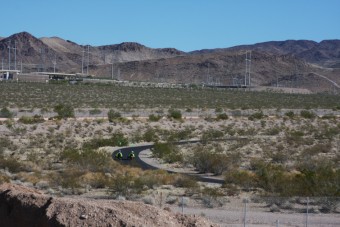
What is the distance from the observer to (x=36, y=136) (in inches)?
2098

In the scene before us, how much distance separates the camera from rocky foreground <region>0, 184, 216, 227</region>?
11.4 metres

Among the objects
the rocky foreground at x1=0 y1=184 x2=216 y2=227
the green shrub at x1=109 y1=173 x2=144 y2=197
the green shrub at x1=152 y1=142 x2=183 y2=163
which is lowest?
the green shrub at x1=152 y1=142 x2=183 y2=163

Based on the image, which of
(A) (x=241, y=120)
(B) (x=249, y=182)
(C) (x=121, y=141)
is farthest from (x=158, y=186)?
(A) (x=241, y=120)

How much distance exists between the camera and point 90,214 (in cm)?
1164

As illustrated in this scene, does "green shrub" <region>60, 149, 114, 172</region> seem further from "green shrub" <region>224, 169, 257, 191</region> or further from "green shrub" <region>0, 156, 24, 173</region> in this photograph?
"green shrub" <region>224, 169, 257, 191</region>

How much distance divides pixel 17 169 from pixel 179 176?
7.88 m

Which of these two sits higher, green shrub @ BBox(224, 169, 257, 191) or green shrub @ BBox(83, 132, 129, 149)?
green shrub @ BBox(224, 169, 257, 191)

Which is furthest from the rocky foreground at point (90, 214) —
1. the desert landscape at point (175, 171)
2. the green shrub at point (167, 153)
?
the green shrub at point (167, 153)

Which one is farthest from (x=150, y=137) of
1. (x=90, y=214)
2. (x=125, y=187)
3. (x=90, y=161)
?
(x=90, y=214)

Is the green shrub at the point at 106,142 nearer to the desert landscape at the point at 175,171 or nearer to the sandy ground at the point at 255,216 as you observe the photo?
the desert landscape at the point at 175,171

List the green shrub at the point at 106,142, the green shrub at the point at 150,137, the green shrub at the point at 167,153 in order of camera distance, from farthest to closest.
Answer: the green shrub at the point at 150,137
the green shrub at the point at 106,142
the green shrub at the point at 167,153

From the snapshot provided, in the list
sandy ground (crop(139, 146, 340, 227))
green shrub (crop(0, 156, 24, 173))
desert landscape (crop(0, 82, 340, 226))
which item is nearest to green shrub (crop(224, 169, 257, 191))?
desert landscape (crop(0, 82, 340, 226))

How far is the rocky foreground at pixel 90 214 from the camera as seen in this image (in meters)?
11.4

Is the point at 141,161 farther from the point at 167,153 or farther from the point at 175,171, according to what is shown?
the point at 175,171
